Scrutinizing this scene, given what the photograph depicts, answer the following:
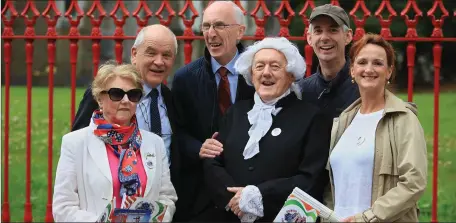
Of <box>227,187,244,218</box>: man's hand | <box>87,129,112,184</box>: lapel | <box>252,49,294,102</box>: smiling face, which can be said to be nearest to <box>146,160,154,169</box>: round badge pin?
<box>87,129,112,184</box>: lapel

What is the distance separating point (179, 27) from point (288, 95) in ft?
34.2

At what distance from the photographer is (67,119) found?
13.9 metres

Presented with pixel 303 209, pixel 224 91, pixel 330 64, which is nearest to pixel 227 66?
pixel 224 91

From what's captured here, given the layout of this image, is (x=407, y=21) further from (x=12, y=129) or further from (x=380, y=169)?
(x=12, y=129)

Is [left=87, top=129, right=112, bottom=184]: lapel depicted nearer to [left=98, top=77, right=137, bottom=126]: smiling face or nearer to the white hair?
[left=98, top=77, right=137, bottom=126]: smiling face

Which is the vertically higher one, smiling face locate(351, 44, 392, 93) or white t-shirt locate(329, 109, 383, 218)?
smiling face locate(351, 44, 392, 93)

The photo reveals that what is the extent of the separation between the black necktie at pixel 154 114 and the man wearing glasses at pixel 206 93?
17 cm

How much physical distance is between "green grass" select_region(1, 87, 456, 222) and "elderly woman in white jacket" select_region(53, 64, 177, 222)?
13.0 ft

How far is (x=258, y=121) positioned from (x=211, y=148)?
310mm

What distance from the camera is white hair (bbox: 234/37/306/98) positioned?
15.8ft

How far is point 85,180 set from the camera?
4.54 meters

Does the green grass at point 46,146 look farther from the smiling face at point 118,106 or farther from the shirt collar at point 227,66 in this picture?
the smiling face at point 118,106

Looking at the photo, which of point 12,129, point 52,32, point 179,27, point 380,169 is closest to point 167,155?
Result: point 380,169

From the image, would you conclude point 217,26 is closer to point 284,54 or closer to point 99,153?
point 284,54
